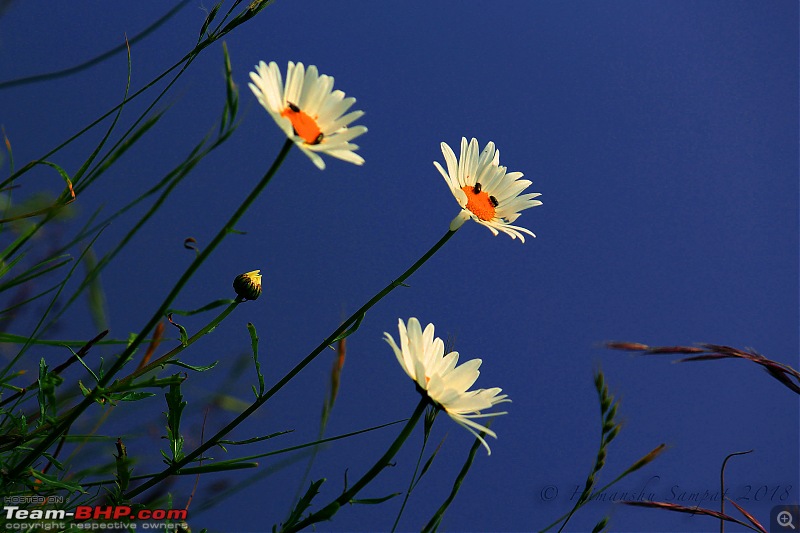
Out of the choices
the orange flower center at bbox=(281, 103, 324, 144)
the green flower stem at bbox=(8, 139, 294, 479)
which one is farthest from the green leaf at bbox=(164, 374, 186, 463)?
the orange flower center at bbox=(281, 103, 324, 144)

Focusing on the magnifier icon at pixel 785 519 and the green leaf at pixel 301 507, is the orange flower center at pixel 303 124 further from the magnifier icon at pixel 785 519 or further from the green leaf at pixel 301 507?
the magnifier icon at pixel 785 519

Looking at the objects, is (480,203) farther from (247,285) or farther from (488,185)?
(247,285)

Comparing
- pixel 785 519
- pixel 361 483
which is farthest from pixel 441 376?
pixel 785 519

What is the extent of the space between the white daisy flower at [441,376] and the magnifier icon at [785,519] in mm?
1018

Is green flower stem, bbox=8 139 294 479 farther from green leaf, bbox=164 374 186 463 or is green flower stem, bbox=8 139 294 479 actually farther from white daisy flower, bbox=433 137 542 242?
white daisy flower, bbox=433 137 542 242

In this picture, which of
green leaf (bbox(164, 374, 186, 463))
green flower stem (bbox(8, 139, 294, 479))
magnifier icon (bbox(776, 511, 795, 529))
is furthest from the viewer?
magnifier icon (bbox(776, 511, 795, 529))

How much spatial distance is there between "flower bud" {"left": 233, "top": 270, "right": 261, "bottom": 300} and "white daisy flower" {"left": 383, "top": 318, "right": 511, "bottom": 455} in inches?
6.2

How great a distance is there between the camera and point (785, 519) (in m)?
1.20

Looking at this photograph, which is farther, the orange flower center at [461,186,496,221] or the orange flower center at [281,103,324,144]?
the orange flower center at [461,186,496,221]

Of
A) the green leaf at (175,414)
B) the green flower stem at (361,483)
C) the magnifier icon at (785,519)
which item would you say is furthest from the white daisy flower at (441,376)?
the magnifier icon at (785,519)

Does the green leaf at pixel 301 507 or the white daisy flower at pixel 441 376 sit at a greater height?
the white daisy flower at pixel 441 376

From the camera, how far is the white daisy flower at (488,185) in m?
0.50

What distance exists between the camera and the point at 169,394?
44cm

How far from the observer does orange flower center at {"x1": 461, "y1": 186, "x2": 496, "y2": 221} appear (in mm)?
483
